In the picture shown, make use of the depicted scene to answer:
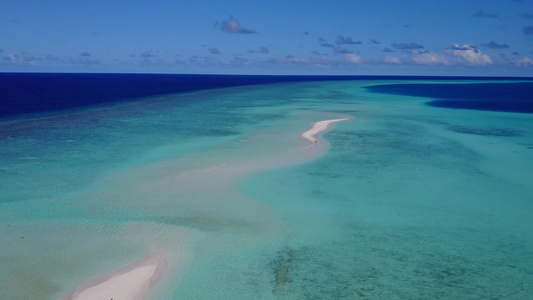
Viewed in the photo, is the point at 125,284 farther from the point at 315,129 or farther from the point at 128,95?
the point at 128,95

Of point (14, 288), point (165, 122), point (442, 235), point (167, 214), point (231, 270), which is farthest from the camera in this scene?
point (165, 122)

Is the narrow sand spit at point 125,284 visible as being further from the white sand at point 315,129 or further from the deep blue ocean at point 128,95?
the deep blue ocean at point 128,95

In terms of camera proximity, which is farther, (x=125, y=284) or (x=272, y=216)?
(x=272, y=216)

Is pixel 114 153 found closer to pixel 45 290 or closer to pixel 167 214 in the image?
pixel 167 214

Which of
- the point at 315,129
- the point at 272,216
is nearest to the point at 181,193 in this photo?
the point at 272,216

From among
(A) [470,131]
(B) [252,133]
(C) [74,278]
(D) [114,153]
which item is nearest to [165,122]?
(B) [252,133]

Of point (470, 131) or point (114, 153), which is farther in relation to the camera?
point (470, 131)
